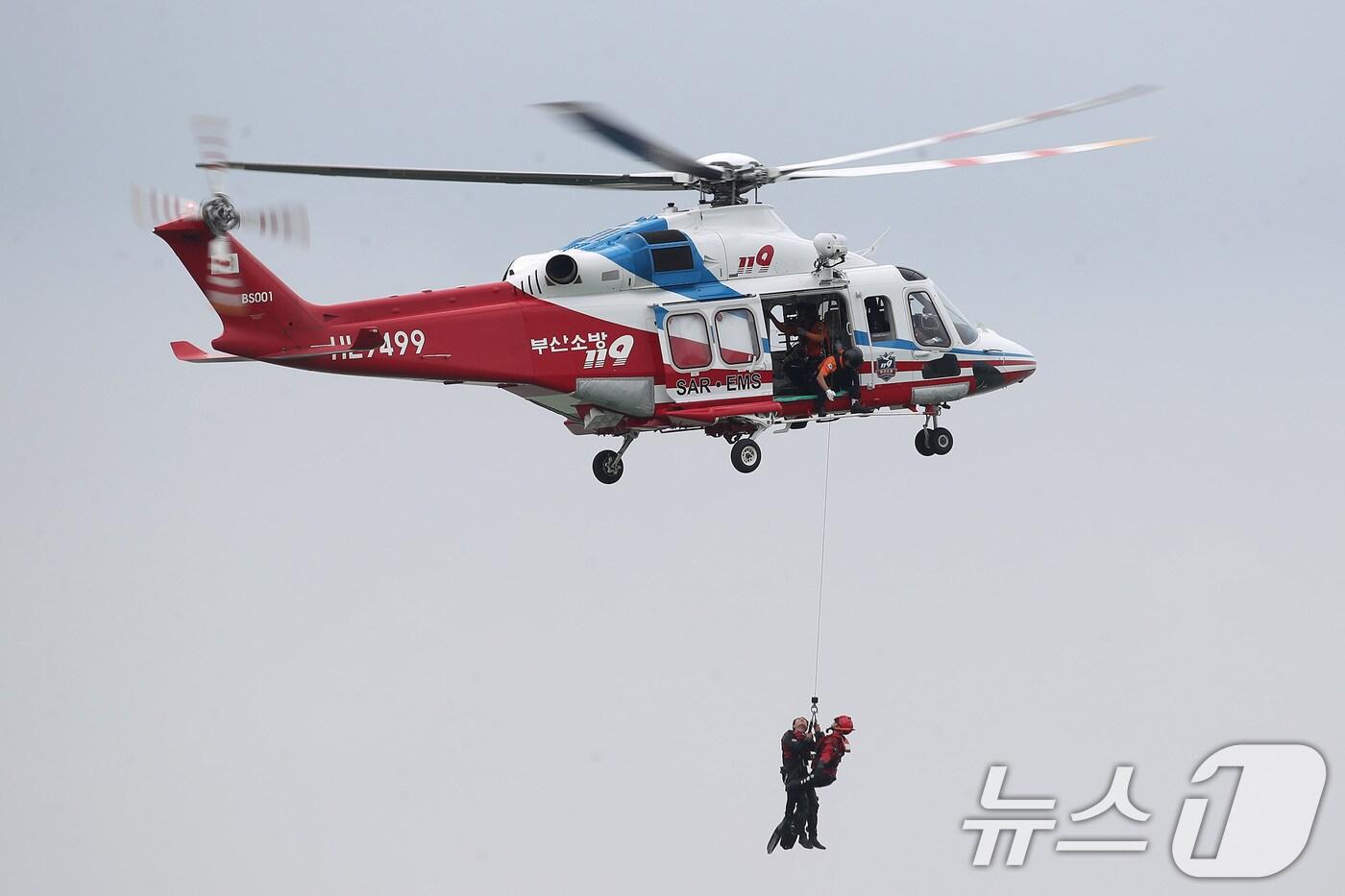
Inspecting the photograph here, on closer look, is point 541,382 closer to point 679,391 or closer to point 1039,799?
point 679,391

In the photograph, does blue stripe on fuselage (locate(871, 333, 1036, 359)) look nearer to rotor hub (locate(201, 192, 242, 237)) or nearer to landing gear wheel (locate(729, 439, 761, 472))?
landing gear wheel (locate(729, 439, 761, 472))

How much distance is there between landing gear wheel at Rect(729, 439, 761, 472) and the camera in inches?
1233

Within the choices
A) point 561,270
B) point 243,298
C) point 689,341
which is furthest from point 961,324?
point 243,298

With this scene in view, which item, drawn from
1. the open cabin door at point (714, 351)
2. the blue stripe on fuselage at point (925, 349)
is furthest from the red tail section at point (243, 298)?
the blue stripe on fuselage at point (925, 349)

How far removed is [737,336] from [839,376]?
6.20 ft

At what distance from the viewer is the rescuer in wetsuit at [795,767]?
3098cm

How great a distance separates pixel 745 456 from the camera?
1233 inches

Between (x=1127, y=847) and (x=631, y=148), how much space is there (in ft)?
38.9

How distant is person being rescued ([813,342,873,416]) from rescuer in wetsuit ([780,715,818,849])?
4.32 metres

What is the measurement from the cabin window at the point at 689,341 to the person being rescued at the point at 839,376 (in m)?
1.87

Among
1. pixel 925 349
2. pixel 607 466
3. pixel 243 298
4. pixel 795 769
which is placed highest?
pixel 243 298

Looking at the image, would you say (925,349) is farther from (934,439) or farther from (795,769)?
(795,769)

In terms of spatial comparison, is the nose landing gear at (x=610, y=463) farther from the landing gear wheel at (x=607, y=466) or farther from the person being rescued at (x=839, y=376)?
the person being rescued at (x=839, y=376)

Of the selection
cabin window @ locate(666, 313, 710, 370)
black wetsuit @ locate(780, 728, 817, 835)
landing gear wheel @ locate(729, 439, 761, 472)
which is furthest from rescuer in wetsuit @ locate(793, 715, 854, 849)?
cabin window @ locate(666, 313, 710, 370)
